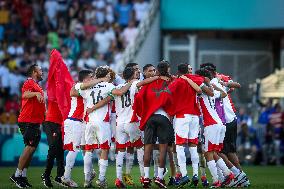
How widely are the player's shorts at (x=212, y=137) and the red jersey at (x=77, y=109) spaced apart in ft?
8.53

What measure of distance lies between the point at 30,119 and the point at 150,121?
2.81m

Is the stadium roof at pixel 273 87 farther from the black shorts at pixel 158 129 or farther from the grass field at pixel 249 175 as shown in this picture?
the black shorts at pixel 158 129

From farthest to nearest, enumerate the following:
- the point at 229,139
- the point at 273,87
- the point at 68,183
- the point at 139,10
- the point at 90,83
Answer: the point at 273,87 < the point at 139,10 < the point at 229,139 < the point at 68,183 < the point at 90,83

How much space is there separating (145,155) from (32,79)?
3.16 m

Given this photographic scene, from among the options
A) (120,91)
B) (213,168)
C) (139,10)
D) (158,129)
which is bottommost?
(213,168)

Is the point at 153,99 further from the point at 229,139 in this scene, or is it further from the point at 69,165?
the point at 229,139

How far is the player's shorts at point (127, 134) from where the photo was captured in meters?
21.4

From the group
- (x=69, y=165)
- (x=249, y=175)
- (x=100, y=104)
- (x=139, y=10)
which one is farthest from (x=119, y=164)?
(x=139, y=10)

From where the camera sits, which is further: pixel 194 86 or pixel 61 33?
pixel 61 33

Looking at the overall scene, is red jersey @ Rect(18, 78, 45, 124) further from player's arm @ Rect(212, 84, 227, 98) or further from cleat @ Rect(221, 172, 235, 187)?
cleat @ Rect(221, 172, 235, 187)

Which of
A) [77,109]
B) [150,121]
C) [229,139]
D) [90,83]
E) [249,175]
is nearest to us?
[150,121]

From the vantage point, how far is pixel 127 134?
2153 centimetres

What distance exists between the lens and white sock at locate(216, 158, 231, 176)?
21266 millimetres

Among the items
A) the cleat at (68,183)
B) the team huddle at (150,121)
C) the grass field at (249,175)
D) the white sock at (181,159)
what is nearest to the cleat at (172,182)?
the team huddle at (150,121)
